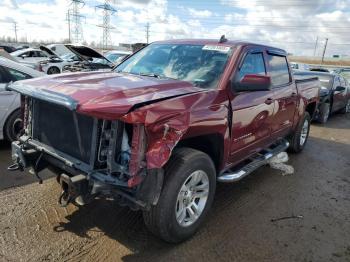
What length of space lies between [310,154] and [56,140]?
5.30m

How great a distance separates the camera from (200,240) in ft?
11.3

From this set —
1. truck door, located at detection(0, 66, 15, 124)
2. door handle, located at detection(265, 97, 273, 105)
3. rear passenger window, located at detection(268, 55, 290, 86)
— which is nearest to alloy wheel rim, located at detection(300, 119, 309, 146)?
rear passenger window, located at detection(268, 55, 290, 86)

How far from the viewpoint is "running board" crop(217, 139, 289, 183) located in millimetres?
3884

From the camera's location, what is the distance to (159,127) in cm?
275

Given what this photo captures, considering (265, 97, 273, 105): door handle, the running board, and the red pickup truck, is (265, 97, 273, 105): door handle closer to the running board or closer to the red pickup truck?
the red pickup truck

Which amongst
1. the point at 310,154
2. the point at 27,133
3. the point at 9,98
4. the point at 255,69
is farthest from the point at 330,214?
the point at 9,98

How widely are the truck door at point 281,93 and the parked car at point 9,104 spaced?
4137mm

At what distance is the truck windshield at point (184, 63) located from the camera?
3830mm

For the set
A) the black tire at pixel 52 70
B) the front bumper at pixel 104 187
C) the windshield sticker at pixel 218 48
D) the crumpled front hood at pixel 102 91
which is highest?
the windshield sticker at pixel 218 48

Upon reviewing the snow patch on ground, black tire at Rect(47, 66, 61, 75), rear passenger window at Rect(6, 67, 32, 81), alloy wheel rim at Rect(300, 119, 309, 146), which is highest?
rear passenger window at Rect(6, 67, 32, 81)

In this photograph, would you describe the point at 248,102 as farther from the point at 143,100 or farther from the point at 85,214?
the point at 85,214

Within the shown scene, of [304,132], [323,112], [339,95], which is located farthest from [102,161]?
[339,95]

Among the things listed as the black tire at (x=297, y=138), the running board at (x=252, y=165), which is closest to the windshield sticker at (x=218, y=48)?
the running board at (x=252, y=165)

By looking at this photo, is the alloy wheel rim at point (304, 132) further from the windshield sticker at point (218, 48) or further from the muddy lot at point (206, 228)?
the windshield sticker at point (218, 48)
